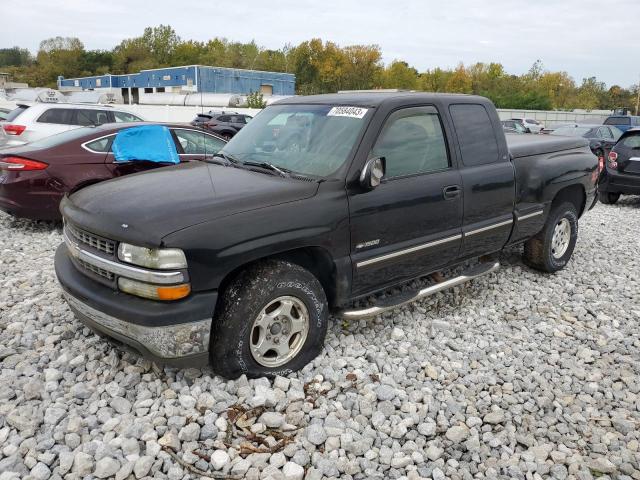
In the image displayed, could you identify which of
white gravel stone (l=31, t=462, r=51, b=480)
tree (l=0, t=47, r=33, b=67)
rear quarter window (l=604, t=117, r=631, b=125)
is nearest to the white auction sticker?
white gravel stone (l=31, t=462, r=51, b=480)

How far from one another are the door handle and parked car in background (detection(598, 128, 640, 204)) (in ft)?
24.5

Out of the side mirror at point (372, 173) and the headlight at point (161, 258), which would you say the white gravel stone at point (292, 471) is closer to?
the headlight at point (161, 258)

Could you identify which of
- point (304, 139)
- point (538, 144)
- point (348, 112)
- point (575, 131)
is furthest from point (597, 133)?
point (304, 139)

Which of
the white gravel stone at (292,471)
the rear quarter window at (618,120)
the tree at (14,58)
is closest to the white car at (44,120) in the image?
the white gravel stone at (292,471)

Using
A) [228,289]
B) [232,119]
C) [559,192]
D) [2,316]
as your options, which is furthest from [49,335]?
[232,119]

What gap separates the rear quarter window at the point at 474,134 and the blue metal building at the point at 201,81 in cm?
5611

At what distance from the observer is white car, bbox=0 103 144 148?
9680mm

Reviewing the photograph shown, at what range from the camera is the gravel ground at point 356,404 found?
2.82 m

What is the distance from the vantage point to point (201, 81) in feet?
189

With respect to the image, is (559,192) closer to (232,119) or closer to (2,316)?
(2,316)

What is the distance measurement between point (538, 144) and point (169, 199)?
3.90 meters

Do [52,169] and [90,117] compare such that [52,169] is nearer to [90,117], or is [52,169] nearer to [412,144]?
[412,144]

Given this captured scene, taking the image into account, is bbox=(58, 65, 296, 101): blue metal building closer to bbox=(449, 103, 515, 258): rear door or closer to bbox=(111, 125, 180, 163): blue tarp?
bbox=(111, 125, 180, 163): blue tarp

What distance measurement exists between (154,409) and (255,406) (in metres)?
0.60
